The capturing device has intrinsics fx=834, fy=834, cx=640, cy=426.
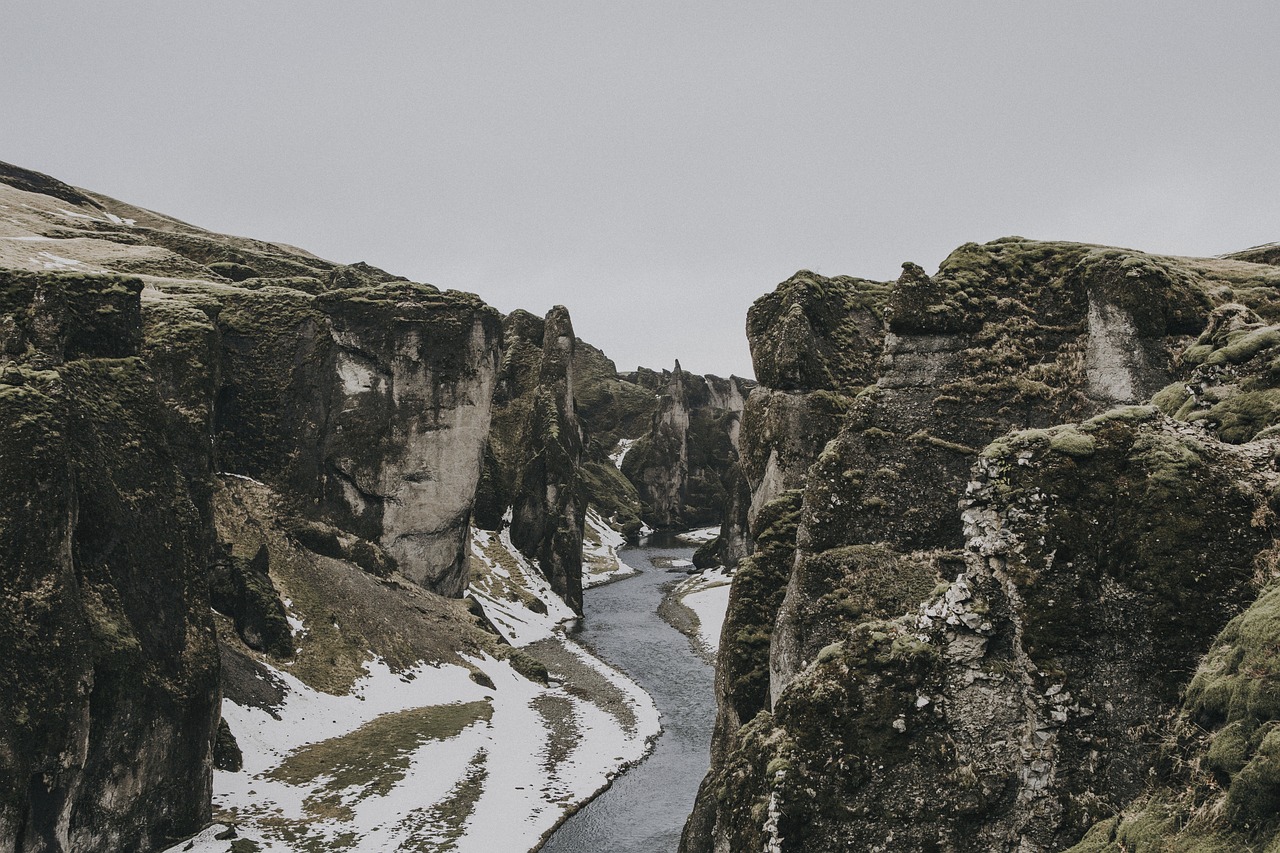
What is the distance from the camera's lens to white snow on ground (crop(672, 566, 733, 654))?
2657 inches

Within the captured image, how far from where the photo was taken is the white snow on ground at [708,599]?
67500mm

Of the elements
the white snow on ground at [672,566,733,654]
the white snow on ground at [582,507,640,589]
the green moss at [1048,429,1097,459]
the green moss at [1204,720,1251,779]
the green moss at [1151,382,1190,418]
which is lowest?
the white snow on ground at [582,507,640,589]

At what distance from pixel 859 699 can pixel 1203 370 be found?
8.90m

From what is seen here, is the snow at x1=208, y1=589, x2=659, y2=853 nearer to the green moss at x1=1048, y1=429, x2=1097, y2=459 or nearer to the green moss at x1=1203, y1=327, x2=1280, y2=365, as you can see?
the green moss at x1=1048, y1=429, x2=1097, y2=459

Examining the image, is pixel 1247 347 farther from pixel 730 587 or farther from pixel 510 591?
pixel 510 591


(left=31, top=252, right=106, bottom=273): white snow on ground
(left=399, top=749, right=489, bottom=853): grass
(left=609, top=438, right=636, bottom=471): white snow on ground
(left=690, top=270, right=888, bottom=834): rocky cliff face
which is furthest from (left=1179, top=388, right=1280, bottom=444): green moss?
(left=609, top=438, right=636, bottom=471): white snow on ground

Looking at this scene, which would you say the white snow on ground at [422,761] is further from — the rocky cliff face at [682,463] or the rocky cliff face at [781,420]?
the rocky cliff face at [682,463]

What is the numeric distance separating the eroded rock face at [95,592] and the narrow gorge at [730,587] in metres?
0.12

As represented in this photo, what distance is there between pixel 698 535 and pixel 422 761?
112816mm

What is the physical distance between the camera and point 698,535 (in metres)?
148

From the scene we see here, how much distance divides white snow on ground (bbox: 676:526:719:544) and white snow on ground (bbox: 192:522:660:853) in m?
86.1

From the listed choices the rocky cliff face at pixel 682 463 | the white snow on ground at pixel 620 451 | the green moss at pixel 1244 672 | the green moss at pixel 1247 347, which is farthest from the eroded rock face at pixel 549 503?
the white snow on ground at pixel 620 451

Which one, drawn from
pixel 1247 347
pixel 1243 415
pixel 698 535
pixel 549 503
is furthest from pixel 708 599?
pixel 1243 415

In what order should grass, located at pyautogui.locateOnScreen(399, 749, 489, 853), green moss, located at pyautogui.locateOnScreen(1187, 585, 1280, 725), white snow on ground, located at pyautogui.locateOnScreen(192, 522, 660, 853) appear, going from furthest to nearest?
white snow on ground, located at pyautogui.locateOnScreen(192, 522, 660, 853) < grass, located at pyautogui.locateOnScreen(399, 749, 489, 853) < green moss, located at pyautogui.locateOnScreen(1187, 585, 1280, 725)
